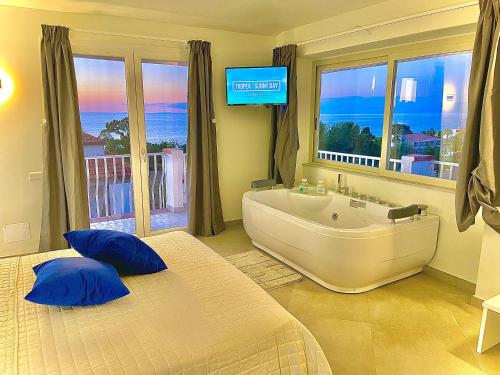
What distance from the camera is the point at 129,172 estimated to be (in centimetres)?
418

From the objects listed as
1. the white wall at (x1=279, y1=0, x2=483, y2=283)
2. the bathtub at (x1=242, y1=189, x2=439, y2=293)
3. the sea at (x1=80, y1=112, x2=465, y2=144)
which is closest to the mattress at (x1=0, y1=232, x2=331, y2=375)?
the bathtub at (x1=242, y1=189, x2=439, y2=293)

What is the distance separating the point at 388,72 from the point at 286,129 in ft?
4.29

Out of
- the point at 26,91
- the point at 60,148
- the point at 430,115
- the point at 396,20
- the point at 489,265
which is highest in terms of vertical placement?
the point at 396,20

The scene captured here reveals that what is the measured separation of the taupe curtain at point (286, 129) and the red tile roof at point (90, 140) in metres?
2.08

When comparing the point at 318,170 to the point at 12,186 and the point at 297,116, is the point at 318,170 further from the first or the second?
the point at 12,186

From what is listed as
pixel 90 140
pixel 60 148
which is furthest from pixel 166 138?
pixel 60 148

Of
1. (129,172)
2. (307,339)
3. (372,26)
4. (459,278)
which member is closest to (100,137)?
(129,172)

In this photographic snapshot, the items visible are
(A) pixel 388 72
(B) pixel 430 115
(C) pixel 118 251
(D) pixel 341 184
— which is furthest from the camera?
(D) pixel 341 184

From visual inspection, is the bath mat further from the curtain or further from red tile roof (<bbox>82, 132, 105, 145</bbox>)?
red tile roof (<bbox>82, 132, 105, 145</bbox>)

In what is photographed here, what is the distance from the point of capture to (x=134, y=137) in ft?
13.1

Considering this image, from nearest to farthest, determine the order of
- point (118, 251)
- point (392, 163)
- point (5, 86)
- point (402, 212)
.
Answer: point (118, 251) < point (402, 212) < point (5, 86) < point (392, 163)

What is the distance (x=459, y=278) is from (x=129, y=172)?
354cm

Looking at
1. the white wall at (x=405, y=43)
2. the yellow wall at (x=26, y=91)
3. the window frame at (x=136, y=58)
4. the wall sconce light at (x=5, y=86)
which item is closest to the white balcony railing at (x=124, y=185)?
the window frame at (x=136, y=58)

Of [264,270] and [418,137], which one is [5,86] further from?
[418,137]
